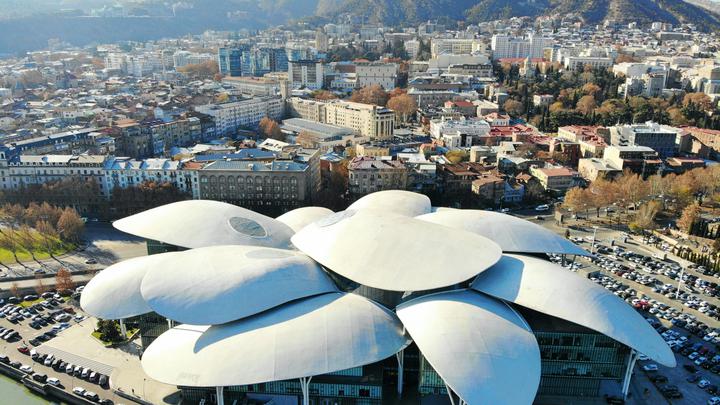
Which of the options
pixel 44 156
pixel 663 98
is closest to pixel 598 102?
pixel 663 98

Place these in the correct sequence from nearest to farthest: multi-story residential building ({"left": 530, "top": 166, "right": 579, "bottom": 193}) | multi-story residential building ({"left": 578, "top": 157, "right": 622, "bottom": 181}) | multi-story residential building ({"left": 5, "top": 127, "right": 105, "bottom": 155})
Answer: multi-story residential building ({"left": 5, "top": 127, "right": 105, "bottom": 155}), multi-story residential building ({"left": 530, "top": 166, "right": 579, "bottom": 193}), multi-story residential building ({"left": 578, "top": 157, "right": 622, "bottom": 181})

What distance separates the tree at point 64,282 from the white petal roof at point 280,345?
13.9 meters

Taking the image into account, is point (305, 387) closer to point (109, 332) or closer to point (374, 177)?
point (109, 332)

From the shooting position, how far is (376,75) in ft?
307

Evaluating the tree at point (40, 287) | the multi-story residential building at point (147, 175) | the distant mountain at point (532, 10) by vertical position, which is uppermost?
the distant mountain at point (532, 10)

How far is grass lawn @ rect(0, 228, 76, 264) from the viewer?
36.8 metres

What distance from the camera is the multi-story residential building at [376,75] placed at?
93.6 m

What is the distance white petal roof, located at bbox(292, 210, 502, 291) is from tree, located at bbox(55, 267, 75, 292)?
50.5 feet

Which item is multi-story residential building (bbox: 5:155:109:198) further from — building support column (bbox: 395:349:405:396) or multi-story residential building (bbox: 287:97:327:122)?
multi-story residential building (bbox: 287:97:327:122)

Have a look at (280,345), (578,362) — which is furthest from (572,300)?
(280,345)

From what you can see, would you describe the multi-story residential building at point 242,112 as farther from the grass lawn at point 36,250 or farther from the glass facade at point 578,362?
the glass facade at point 578,362

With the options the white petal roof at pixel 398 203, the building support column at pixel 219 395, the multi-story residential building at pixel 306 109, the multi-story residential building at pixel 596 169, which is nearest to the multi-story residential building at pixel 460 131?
the multi-story residential building at pixel 596 169

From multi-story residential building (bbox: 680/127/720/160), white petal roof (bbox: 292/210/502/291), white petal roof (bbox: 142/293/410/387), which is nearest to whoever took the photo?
white petal roof (bbox: 142/293/410/387)

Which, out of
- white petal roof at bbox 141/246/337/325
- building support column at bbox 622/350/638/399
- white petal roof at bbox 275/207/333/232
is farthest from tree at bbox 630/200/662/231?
white petal roof at bbox 141/246/337/325
